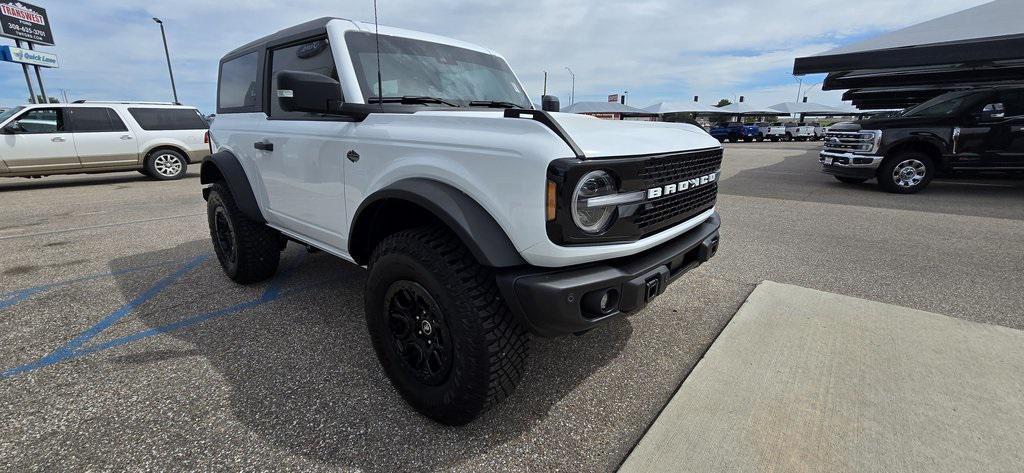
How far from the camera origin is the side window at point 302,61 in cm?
261

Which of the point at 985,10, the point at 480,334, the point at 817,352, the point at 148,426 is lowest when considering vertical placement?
the point at 148,426

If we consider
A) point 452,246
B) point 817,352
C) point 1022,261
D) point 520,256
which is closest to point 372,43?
point 452,246

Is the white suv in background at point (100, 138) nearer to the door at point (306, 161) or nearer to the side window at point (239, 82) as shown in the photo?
the side window at point (239, 82)

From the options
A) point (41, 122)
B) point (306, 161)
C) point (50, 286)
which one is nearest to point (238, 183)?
point (306, 161)

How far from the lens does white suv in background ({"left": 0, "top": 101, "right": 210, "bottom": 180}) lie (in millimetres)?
9328

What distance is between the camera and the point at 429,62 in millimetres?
2822

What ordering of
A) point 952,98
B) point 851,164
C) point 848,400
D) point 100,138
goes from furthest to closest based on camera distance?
point 100,138 → point 851,164 → point 952,98 → point 848,400

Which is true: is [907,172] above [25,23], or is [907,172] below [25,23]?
below

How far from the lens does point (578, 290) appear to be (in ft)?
5.45

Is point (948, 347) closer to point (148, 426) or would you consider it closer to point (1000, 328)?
point (1000, 328)

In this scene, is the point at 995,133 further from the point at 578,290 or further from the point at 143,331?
the point at 143,331

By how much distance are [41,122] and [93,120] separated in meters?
0.82

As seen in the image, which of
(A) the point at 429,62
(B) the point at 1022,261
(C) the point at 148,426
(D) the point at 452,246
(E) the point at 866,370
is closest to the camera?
(D) the point at 452,246

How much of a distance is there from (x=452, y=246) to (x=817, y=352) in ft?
7.19
